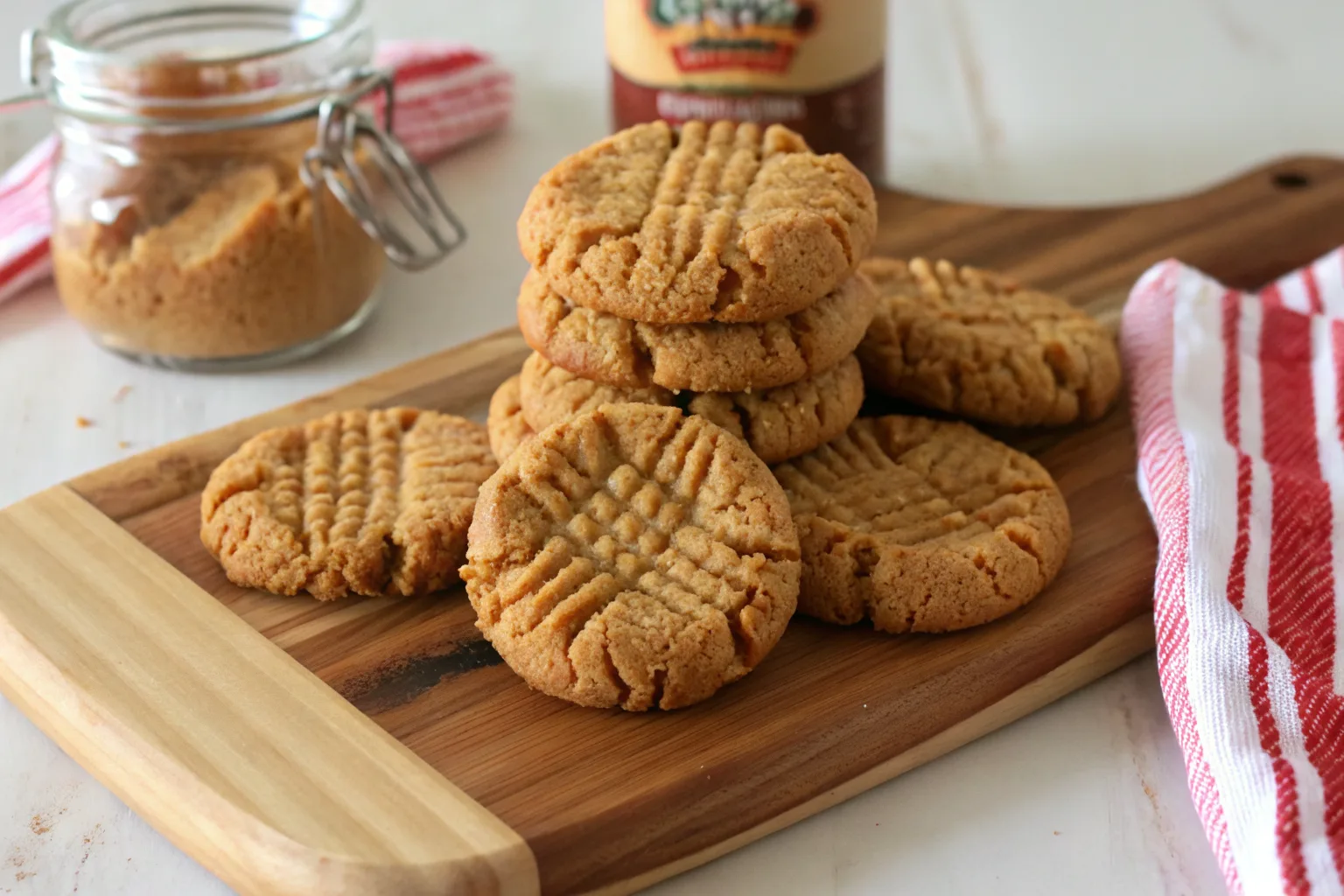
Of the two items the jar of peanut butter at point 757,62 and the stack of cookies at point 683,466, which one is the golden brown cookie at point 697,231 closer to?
the stack of cookies at point 683,466

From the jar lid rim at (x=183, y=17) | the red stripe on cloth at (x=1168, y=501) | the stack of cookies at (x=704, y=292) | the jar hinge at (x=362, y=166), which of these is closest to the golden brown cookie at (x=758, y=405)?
the stack of cookies at (x=704, y=292)

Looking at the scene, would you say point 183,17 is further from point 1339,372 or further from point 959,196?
point 1339,372

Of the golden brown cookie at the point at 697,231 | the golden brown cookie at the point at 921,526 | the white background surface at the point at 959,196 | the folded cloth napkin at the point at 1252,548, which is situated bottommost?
the white background surface at the point at 959,196

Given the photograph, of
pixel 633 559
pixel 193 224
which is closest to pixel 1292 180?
pixel 633 559

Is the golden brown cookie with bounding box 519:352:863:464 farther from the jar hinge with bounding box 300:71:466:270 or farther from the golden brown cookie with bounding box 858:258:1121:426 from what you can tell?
the jar hinge with bounding box 300:71:466:270

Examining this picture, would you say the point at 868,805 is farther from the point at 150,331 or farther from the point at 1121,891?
the point at 150,331
